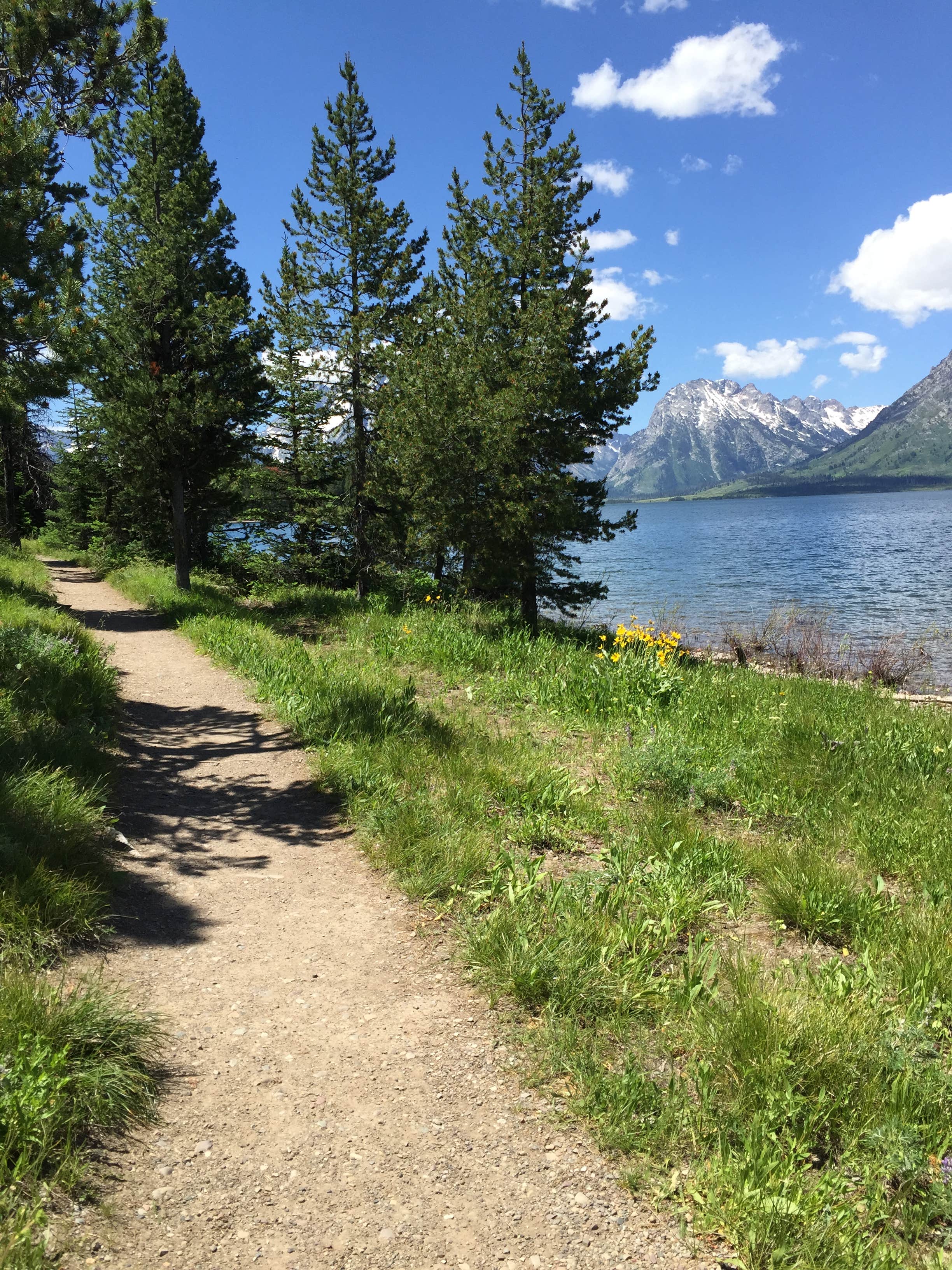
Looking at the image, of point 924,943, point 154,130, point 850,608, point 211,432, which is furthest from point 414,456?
point 850,608

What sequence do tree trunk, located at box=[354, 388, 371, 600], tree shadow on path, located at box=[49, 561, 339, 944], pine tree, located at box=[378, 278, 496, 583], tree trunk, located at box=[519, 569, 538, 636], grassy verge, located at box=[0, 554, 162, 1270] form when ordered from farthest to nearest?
tree trunk, located at box=[354, 388, 371, 600] → tree trunk, located at box=[519, 569, 538, 636] → pine tree, located at box=[378, 278, 496, 583] → tree shadow on path, located at box=[49, 561, 339, 944] → grassy verge, located at box=[0, 554, 162, 1270]

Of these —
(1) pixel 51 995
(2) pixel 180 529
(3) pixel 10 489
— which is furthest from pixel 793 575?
(1) pixel 51 995

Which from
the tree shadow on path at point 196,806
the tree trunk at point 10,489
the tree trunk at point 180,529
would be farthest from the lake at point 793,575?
the tree trunk at point 10,489

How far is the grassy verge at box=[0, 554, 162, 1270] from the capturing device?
2.54m

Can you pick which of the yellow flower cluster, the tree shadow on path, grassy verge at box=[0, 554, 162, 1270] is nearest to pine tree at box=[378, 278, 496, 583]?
the yellow flower cluster

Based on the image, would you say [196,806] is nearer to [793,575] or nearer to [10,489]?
[10,489]

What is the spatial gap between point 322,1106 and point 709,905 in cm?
261

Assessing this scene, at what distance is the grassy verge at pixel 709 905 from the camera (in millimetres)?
2789

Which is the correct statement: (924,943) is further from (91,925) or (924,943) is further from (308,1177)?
(91,925)

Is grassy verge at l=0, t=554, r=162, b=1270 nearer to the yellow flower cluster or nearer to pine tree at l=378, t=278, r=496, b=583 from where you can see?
the yellow flower cluster

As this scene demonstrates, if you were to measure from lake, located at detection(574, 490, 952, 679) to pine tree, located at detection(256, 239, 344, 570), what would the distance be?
1148cm

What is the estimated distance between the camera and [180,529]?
61.5 feet

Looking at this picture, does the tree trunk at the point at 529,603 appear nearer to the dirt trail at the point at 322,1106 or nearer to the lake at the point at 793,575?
the lake at the point at 793,575

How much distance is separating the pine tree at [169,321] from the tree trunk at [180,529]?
1.2 inches
